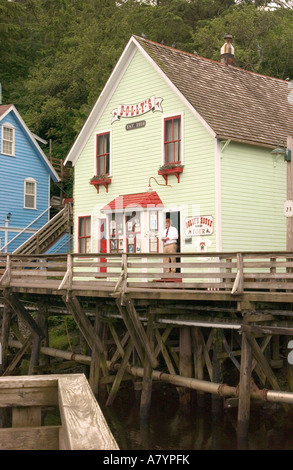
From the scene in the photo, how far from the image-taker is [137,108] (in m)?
20.2

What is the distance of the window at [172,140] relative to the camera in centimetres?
1891

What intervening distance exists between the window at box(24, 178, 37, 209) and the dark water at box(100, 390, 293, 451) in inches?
681

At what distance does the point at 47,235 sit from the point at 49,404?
84.0ft

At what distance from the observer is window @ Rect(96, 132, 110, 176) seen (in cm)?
2131

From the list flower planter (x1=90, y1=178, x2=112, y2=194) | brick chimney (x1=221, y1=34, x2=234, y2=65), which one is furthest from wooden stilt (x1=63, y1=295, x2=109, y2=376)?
brick chimney (x1=221, y1=34, x2=234, y2=65)

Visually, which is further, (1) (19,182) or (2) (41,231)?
(1) (19,182)

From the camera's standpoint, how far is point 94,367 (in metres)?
16.5

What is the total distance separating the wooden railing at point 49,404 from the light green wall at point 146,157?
1373cm

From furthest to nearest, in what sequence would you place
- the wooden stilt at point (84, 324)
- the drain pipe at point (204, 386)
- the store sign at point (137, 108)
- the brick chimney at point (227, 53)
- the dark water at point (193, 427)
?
1. the brick chimney at point (227, 53)
2. the store sign at point (137, 108)
3. the wooden stilt at point (84, 324)
4. the dark water at point (193, 427)
5. the drain pipe at point (204, 386)

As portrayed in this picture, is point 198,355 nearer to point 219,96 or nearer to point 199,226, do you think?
point 199,226

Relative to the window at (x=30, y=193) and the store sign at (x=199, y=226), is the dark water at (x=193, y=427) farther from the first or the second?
the window at (x=30, y=193)

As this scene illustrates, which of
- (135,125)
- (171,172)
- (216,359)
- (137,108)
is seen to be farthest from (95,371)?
(137,108)

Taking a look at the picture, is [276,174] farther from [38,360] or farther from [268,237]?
[38,360]

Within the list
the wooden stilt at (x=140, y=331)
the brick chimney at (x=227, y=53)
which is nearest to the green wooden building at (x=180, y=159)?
the brick chimney at (x=227, y=53)
